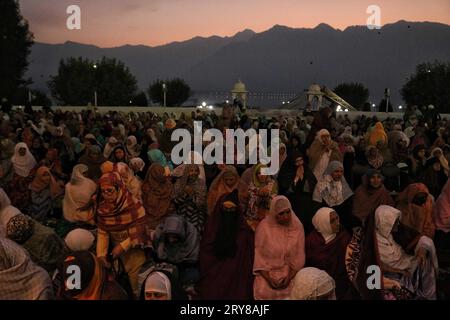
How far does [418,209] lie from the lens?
18.7 ft

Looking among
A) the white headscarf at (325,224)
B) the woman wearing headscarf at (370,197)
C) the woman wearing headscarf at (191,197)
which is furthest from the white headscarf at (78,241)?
the woman wearing headscarf at (370,197)

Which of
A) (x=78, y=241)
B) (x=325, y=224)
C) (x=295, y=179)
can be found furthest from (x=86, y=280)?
(x=295, y=179)

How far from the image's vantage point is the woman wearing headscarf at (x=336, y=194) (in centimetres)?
636

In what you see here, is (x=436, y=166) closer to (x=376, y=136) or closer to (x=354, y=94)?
(x=376, y=136)

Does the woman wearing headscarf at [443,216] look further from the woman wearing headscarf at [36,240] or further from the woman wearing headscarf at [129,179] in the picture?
the woman wearing headscarf at [36,240]

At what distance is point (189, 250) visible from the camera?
4.54 meters

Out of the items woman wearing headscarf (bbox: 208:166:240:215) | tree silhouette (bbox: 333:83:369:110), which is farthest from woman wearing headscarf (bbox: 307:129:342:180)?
tree silhouette (bbox: 333:83:369:110)

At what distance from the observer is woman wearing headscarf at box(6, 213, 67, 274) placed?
4.17m

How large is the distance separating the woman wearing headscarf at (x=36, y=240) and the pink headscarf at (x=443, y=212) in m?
4.13

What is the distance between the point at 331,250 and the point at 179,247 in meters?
1.29

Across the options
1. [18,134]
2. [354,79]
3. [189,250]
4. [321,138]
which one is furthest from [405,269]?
[354,79]

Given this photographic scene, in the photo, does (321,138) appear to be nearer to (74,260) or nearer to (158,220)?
(158,220)

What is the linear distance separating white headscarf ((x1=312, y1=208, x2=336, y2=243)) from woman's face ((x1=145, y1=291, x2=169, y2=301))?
157 centimetres

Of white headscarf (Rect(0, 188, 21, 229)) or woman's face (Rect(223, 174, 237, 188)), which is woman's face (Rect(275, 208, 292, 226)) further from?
white headscarf (Rect(0, 188, 21, 229))
